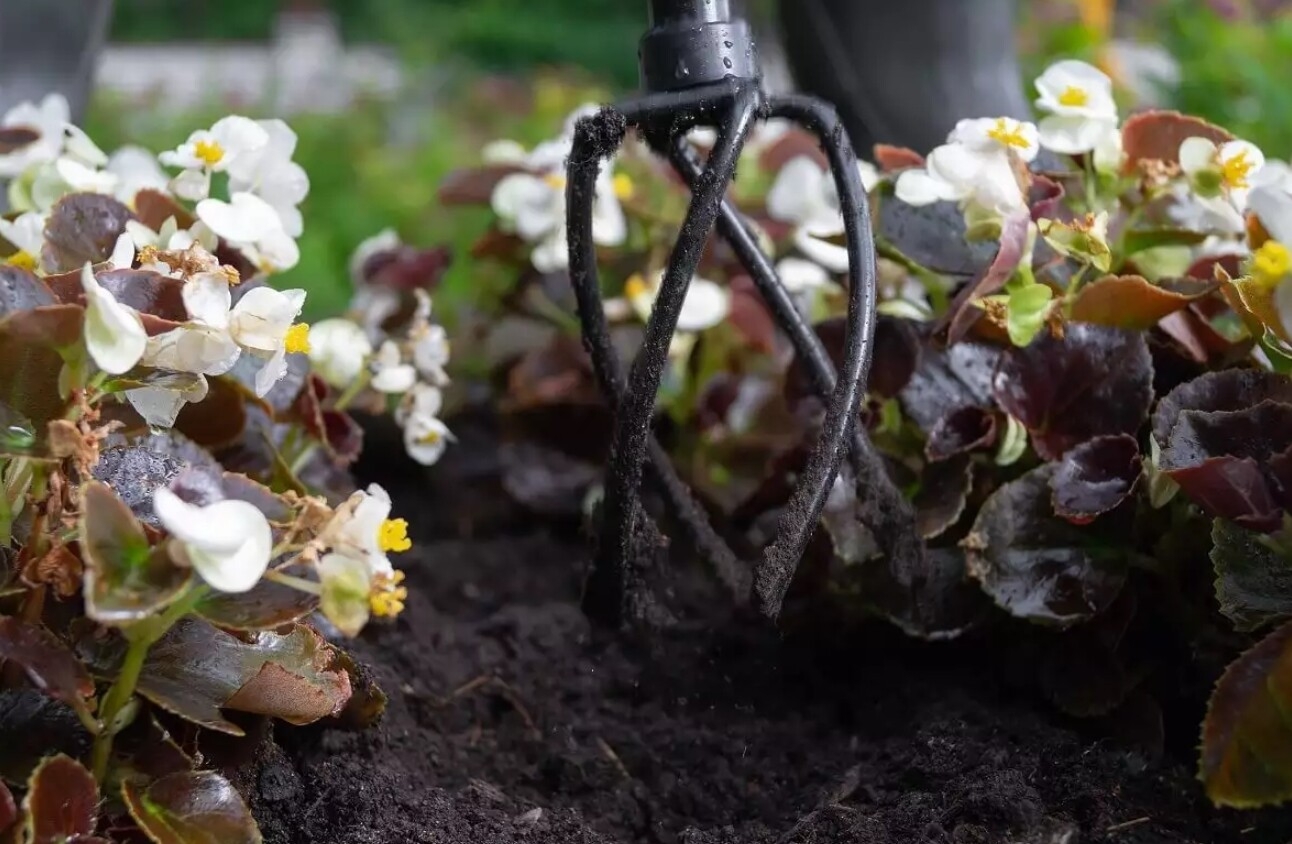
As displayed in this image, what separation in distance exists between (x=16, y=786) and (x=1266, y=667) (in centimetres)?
60

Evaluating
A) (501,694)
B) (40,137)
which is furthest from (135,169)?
(501,694)

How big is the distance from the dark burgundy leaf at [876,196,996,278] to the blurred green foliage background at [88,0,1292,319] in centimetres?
66

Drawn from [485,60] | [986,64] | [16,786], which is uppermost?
[986,64]

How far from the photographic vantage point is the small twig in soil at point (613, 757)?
758 millimetres

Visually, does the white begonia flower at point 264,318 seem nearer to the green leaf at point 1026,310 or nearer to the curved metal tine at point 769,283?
the curved metal tine at point 769,283

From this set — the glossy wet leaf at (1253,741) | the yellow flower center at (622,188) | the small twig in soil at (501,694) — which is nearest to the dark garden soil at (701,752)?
the small twig in soil at (501,694)

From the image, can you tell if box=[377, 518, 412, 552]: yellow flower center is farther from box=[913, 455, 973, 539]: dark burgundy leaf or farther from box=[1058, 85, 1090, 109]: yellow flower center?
box=[1058, 85, 1090, 109]: yellow flower center

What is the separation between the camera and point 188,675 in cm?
53

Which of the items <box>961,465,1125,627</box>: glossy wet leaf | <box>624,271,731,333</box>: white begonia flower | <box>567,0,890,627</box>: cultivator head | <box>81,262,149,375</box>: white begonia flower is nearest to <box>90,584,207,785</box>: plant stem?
<box>81,262,149,375</box>: white begonia flower

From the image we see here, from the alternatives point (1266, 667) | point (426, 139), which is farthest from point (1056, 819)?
point (426, 139)

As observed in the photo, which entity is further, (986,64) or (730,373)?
(986,64)

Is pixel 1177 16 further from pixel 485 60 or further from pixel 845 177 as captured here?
pixel 485 60

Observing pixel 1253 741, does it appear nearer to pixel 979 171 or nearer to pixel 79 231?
pixel 979 171

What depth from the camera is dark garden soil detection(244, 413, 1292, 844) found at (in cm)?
62
